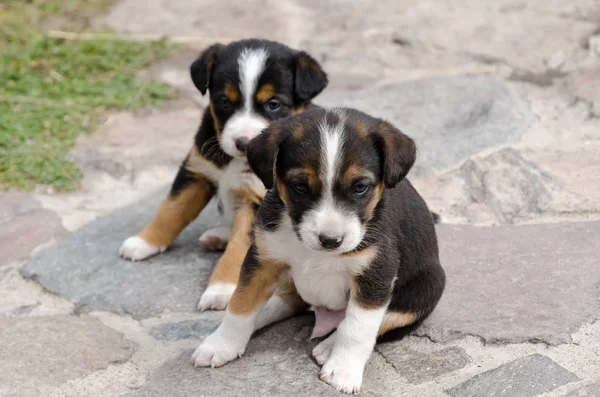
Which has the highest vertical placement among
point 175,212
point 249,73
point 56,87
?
point 249,73

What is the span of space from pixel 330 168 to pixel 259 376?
89 cm

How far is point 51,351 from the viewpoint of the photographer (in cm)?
389

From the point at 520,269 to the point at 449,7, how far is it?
3.59 meters

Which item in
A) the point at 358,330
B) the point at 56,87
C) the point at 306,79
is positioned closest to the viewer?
the point at 358,330

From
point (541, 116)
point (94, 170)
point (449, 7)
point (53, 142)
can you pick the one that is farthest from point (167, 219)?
point (449, 7)

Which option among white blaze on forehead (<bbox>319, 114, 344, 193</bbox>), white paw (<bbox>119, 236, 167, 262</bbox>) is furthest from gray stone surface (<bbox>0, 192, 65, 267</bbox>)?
white blaze on forehead (<bbox>319, 114, 344, 193</bbox>)

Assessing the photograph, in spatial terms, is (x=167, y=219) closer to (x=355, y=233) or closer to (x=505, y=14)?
(x=355, y=233)

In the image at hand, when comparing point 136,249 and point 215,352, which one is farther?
point 136,249

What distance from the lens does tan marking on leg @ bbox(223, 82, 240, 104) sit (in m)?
4.69

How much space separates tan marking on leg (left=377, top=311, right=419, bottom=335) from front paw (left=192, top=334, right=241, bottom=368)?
570mm

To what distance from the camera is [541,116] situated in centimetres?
550

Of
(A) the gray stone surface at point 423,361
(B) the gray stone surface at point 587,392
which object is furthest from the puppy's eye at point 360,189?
(B) the gray stone surface at point 587,392

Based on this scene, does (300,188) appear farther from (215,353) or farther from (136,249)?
(136,249)

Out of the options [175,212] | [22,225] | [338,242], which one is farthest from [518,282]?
[22,225]
